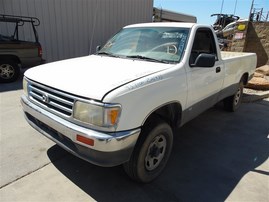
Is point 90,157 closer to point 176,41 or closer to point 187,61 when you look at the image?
point 187,61

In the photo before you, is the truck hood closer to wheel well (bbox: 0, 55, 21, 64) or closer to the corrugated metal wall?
wheel well (bbox: 0, 55, 21, 64)

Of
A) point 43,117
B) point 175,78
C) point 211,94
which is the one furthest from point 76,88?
point 211,94

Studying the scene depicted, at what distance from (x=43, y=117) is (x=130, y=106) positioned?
1047mm

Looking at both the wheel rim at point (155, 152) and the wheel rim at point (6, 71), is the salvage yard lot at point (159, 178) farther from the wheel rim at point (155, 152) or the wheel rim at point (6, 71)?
the wheel rim at point (6, 71)

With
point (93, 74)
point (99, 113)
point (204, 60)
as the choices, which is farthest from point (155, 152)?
point (204, 60)

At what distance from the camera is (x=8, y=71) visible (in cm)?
704

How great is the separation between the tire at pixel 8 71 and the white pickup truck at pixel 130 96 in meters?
4.47

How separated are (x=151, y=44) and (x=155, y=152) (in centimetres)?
159

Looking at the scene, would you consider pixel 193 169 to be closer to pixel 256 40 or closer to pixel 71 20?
pixel 71 20

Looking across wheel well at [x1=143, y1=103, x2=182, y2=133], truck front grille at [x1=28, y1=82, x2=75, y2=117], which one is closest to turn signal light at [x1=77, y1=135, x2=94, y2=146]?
truck front grille at [x1=28, y1=82, x2=75, y2=117]

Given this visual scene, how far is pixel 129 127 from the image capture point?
224 centimetres

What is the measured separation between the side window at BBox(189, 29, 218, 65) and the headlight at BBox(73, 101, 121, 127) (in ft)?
5.49

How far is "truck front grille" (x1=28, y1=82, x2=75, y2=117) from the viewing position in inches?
91.7

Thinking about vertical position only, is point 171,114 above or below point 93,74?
below
